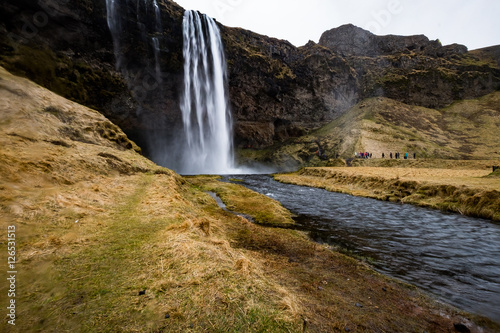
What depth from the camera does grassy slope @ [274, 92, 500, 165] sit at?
6126 centimetres

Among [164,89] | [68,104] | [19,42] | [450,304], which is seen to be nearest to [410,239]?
[450,304]

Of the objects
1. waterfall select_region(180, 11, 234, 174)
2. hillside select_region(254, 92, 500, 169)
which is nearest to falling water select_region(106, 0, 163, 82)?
waterfall select_region(180, 11, 234, 174)

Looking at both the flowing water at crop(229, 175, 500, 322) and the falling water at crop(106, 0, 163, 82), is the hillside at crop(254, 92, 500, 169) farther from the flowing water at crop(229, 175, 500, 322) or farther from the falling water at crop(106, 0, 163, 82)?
the flowing water at crop(229, 175, 500, 322)

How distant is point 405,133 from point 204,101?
6061 cm

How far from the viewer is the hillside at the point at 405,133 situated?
61.2 metres

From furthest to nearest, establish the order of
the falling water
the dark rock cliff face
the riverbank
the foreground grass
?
the falling water < the dark rock cliff face < the riverbank < the foreground grass

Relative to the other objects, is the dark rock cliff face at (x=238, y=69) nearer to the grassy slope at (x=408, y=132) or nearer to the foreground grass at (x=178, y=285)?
the grassy slope at (x=408, y=132)

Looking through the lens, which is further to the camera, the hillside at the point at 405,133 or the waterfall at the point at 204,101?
the waterfall at the point at 204,101

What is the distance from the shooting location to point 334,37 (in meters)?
124

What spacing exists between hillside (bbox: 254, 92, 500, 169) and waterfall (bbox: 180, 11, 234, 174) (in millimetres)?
15080

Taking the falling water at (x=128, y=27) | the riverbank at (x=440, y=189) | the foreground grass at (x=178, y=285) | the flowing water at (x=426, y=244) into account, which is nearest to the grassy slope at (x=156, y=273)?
the foreground grass at (x=178, y=285)

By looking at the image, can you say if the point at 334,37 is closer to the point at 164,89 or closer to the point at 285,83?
the point at 285,83

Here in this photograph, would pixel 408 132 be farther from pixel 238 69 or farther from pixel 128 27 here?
pixel 128 27

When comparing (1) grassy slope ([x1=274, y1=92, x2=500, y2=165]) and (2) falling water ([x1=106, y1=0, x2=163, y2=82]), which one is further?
(1) grassy slope ([x1=274, y1=92, x2=500, y2=165])
